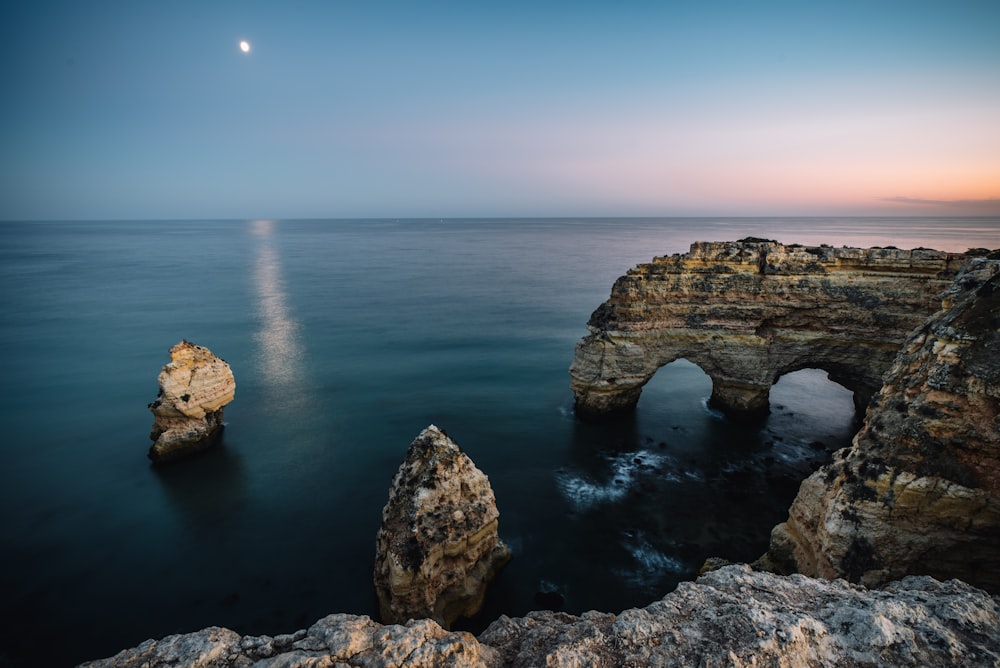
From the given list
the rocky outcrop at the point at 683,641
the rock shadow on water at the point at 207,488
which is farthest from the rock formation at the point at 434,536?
the rock shadow on water at the point at 207,488

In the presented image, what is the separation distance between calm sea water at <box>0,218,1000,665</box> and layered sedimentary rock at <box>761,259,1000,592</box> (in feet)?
19.1

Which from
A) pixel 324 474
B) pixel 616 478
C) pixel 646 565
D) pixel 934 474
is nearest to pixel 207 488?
pixel 324 474

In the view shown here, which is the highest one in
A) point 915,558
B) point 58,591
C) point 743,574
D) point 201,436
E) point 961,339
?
point 961,339

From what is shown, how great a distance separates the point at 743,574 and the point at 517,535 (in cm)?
980

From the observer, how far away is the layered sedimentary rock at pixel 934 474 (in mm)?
7453

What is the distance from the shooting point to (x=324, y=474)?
1764 cm

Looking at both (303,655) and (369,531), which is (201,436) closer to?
(369,531)

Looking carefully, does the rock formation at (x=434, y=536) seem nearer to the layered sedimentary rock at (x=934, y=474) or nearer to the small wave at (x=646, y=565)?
the small wave at (x=646, y=565)

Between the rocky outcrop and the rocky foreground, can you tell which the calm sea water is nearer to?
the rocky foreground

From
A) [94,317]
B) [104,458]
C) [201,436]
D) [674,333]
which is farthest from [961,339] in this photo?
[94,317]

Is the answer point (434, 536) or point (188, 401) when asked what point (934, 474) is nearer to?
point (434, 536)

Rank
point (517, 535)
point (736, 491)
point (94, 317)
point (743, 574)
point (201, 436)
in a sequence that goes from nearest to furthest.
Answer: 1. point (743, 574)
2. point (517, 535)
3. point (736, 491)
4. point (201, 436)
5. point (94, 317)

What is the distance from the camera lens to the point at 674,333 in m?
19.0

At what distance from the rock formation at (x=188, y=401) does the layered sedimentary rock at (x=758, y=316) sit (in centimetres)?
1588
